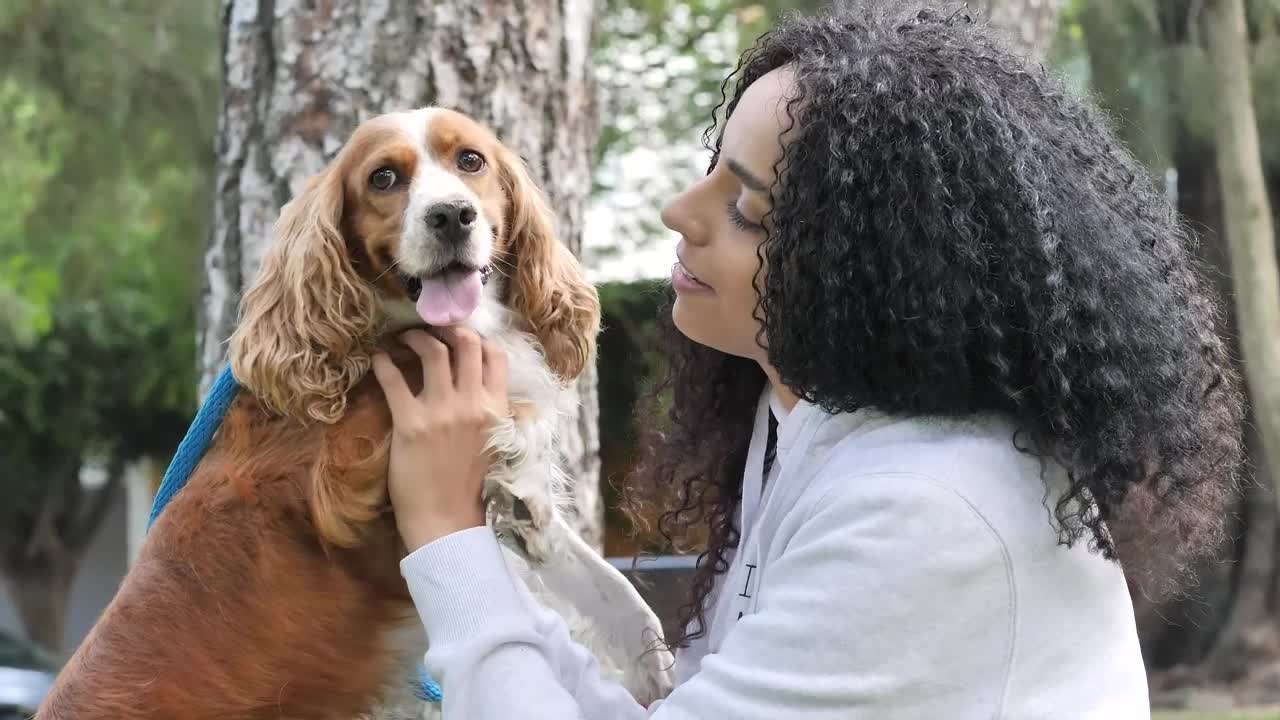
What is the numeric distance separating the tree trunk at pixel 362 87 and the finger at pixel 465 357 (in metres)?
0.62

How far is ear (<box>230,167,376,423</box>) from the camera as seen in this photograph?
93.0 inches

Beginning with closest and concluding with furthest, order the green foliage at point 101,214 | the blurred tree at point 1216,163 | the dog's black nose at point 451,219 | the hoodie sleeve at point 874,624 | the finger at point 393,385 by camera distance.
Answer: the hoodie sleeve at point 874,624 < the finger at point 393,385 < the dog's black nose at point 451,219 < the blurred tree at point 1216,163 < the green foliage at point 101,214

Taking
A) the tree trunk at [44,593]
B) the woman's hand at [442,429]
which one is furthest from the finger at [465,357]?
the tree trunk at [44,593]

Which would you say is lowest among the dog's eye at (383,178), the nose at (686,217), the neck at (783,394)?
the neck at (783,394)

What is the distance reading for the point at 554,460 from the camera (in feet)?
9.14

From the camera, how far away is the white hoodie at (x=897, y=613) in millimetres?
Result: 1569

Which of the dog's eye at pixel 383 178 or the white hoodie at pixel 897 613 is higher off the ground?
the dog's eye at pixel 383 178

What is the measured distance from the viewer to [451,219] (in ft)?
7.84

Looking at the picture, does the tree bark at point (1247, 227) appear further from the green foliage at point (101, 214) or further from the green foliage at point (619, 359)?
the green foliage at point (101, 214)

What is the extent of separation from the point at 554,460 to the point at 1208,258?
23.5ft

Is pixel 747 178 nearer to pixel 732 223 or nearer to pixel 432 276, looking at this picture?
pixel 732 223

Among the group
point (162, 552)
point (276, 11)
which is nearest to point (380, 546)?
point (162, 552)

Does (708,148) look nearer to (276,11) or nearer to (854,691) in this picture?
(276,11)

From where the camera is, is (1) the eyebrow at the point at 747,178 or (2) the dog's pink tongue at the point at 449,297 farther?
(2) the dog's pink tongue at the point at 449,297
